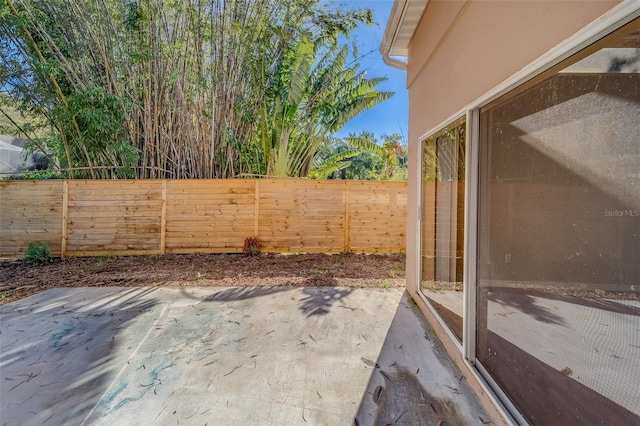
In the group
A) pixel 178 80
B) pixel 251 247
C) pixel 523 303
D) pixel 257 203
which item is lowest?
pixel 251 247

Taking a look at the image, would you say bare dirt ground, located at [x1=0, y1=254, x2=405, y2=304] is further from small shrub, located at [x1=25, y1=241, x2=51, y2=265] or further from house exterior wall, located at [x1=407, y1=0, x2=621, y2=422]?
house exterior wall, located at [x1=407, y1=0, x2=621, y2=422]

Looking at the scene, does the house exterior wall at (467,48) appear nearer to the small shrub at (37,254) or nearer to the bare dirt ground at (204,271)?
the bare dirt ground at (204,271)

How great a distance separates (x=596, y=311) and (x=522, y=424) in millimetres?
859

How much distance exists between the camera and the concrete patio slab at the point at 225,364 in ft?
5.57

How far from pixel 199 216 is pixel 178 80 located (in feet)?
9.49

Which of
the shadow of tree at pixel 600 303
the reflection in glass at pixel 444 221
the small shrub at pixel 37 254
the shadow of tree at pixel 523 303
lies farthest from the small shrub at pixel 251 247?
the shadow of tree at pixel 600 303

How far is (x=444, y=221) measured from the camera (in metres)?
2.64

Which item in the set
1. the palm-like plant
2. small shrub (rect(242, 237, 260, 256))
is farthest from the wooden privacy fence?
the palm-like plant

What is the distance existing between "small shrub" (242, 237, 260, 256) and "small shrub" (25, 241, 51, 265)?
3918 millimetres

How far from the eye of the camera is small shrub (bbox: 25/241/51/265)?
536 cm

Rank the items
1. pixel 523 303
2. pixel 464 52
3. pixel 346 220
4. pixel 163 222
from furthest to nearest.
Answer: pixel 346 220, pixel 163 222, pixel 464 52, pixel 523 303

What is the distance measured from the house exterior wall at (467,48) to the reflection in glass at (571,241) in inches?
6.2

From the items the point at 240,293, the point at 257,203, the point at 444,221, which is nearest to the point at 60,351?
the point at 240,293

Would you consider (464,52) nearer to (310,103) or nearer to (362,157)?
(310,103)
